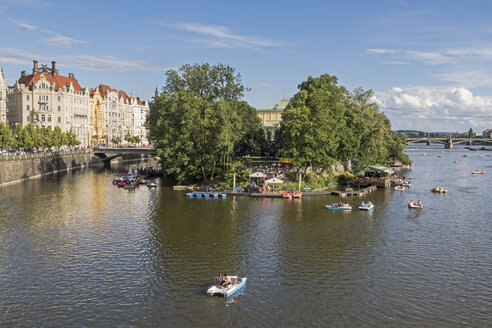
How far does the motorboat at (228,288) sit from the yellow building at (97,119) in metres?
158

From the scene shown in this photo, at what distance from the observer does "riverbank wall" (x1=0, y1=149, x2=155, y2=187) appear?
303 ft

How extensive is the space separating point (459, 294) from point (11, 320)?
3448cm

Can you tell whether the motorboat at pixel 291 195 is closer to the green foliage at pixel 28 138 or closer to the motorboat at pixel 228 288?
the motorboat at pixel 228 288

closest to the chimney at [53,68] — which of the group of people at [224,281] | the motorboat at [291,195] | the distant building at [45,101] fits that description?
the distant building at [45,101]

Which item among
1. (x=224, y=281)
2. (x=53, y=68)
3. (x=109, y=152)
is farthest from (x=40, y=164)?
(x=224, y=281)

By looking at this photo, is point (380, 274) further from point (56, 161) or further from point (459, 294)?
point (56, 161)

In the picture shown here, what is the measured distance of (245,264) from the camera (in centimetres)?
4106

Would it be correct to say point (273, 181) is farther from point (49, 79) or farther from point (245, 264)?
point (49, 79)

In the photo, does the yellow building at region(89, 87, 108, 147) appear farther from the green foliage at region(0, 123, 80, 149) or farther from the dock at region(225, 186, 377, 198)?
the dock at region(225, 186, 377, 198)

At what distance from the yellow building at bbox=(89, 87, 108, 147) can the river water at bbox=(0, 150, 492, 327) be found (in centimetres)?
11239

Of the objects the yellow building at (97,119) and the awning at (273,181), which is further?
the yellow building at (97,119)

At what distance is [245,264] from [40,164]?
291ft

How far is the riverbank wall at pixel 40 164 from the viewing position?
303 ft

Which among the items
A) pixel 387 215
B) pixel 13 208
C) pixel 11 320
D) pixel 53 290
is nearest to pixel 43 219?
pixel 13 208
